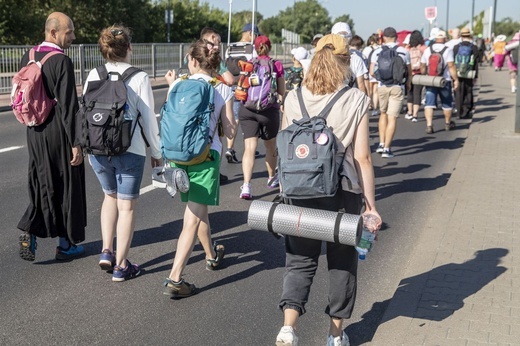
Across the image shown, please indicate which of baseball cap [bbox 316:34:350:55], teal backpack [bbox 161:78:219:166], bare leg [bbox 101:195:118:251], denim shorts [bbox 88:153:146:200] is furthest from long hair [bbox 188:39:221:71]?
bare leg [bbox 101:195:118:251]

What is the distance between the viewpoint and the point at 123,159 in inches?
200

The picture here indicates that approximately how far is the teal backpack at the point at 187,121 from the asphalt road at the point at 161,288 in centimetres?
104

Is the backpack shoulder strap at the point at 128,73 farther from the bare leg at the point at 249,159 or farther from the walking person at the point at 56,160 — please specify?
the bare leg at the point at 249,159

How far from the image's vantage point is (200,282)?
536cm

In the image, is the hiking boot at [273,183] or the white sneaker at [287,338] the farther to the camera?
the hiking boot at [273,183]

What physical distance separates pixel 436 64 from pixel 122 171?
943cm

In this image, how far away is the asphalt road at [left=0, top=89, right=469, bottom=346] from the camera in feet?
14.6

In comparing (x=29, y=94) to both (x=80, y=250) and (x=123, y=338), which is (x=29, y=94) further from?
(x=123, y=338)

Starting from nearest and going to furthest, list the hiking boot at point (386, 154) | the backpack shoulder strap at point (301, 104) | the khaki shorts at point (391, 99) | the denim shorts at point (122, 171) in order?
the backpack shoulder strap at point (301, 104)
the denim shorts at point (122, 171)
the khaki shorts at point (391, 99)
the hiking boot at point (386, 154)

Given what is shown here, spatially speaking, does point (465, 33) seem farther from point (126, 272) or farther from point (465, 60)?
point (126, 272)

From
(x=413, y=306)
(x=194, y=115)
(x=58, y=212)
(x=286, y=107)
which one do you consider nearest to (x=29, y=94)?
(x=58, y=212)

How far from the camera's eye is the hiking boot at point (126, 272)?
5.31 metres

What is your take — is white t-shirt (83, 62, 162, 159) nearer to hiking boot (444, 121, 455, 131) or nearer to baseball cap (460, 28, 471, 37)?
hiking boot (444, 121, 455, 131)

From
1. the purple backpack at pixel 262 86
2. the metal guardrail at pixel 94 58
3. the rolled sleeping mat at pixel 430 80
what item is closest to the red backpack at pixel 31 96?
the purple backpack at pixel 262 86
